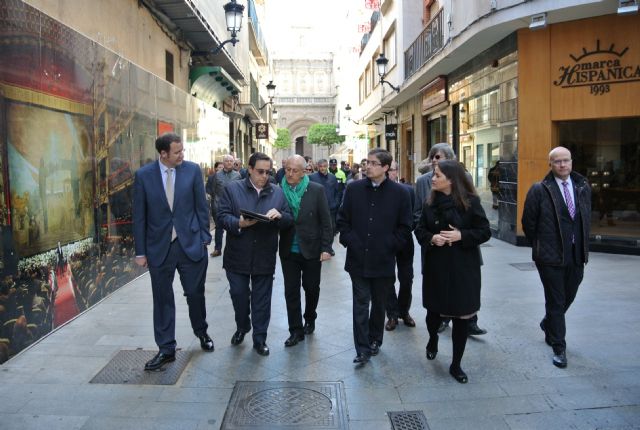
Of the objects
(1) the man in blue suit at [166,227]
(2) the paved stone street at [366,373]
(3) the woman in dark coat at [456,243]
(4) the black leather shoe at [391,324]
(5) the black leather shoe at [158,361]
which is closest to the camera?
(2) the paved stone street at [366,373]

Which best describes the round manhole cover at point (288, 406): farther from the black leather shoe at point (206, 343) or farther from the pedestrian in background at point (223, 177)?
the pedestrian in background at point (223, 177)

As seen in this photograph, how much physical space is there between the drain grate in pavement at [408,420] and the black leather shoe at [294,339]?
1686 millimetres

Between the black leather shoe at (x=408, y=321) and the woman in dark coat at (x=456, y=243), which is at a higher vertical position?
the woman in dark coat at (x=456, y=243)

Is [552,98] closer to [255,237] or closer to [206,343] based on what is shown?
[255,237]

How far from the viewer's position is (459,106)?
16750mm

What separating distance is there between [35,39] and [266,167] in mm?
2469

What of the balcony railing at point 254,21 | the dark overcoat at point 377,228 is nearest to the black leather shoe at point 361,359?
the dark overcoat at point 377,228

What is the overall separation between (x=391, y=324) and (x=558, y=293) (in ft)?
5.66

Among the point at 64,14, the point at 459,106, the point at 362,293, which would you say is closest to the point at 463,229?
the point at 362,293

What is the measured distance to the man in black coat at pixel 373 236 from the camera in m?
A: 5.19

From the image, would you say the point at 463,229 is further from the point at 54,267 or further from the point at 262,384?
the point at 54,267

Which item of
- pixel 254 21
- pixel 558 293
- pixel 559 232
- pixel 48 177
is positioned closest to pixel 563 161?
pixel 559 232

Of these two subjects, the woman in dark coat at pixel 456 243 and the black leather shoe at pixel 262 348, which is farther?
the black leather shoe at pixel 262 348

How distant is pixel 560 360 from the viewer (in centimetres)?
511
